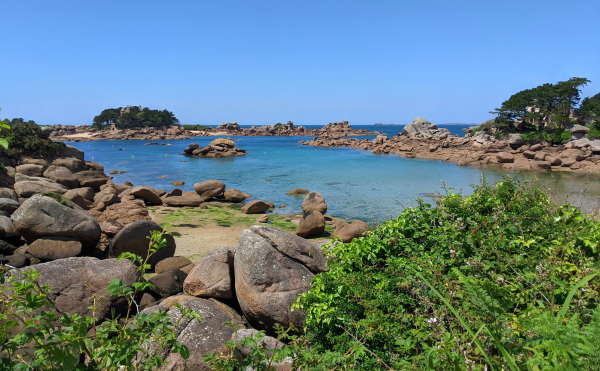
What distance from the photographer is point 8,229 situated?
10.1 meters

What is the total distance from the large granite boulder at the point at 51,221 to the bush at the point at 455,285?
7990mm

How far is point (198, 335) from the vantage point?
588cm

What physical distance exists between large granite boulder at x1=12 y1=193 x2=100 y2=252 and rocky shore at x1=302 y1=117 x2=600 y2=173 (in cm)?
4144

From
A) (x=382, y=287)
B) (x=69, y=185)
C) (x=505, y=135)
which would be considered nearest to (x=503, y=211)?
(x=382, y=287)

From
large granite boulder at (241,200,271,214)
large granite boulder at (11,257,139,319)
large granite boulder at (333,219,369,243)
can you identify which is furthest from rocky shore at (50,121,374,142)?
large granite boulder at (11,257,139,319)

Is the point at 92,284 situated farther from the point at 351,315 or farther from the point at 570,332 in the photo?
the point at 570,332

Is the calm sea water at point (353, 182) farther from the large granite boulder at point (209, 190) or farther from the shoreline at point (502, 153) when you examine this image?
the shoreline at point (502, 153)

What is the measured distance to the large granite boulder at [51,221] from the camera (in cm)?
983

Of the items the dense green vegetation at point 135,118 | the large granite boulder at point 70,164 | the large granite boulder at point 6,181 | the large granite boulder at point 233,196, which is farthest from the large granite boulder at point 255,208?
the dense green vegetation at point 135,118

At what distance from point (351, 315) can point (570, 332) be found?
2.45 meters

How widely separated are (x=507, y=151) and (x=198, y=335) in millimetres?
53467

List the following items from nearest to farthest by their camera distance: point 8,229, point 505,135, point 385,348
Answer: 1. point 385,348
2. point 8,229
3. point 505,135

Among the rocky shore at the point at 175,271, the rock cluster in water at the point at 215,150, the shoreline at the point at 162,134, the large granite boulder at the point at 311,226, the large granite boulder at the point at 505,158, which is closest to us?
the rocky shore at the point at 175,271

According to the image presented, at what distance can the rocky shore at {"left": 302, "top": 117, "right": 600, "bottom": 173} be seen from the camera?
38438mm
